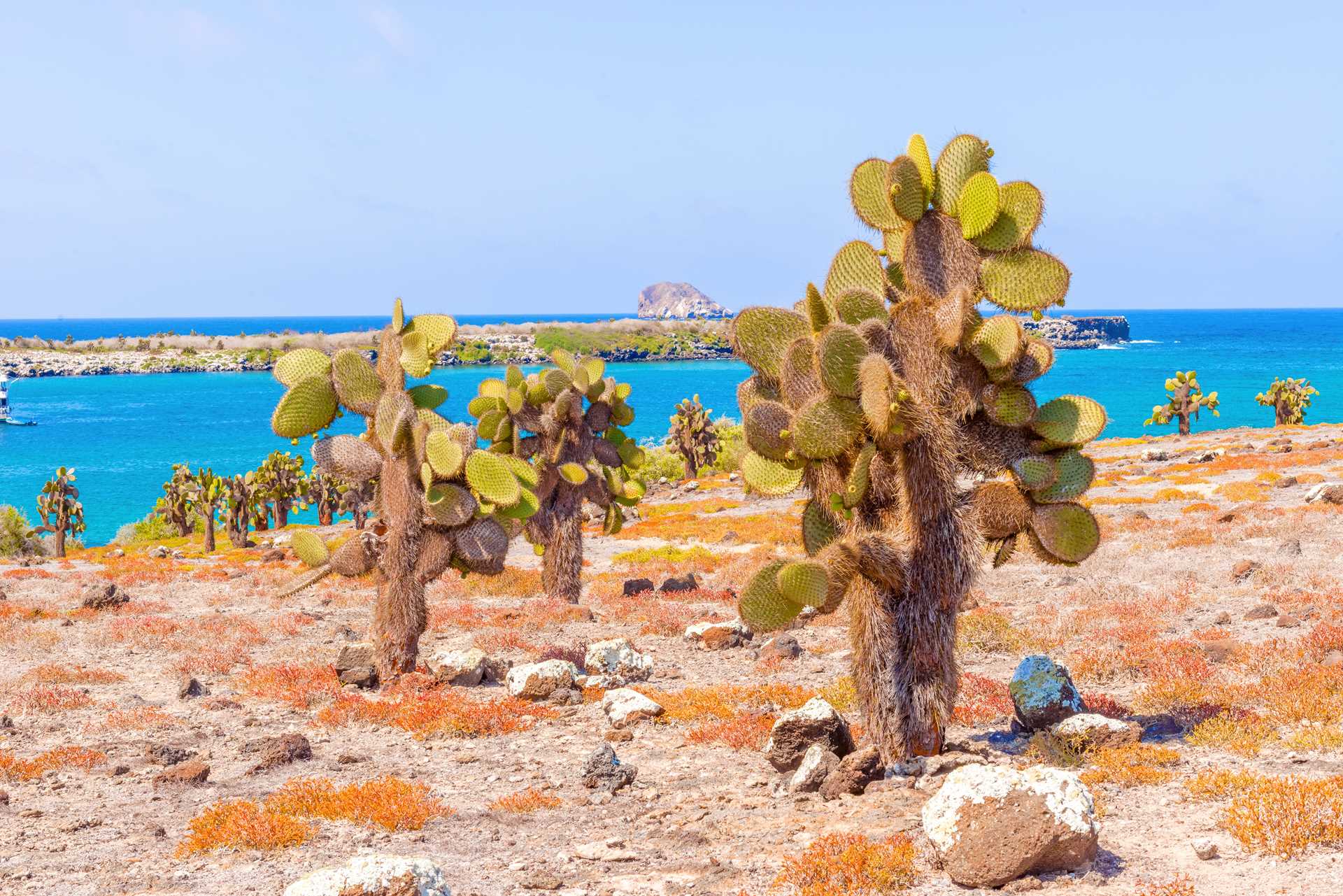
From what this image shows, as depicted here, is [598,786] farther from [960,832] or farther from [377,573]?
[377,573]

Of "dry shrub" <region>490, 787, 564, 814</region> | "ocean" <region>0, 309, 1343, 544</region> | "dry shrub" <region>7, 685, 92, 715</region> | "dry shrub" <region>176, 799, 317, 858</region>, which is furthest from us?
"ocean" <region>0, 309, 1343, 544</region>

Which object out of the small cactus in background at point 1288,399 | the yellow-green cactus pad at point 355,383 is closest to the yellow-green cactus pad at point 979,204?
the yellow-green cactus pad at point 355,383

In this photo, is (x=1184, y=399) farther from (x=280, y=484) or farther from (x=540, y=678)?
(x=540, y=678)

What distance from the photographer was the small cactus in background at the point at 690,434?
51.0m

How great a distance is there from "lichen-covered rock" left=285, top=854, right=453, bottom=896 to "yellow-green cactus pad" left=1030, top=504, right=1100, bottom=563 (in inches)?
228

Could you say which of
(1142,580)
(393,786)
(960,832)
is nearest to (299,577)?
(393,786)

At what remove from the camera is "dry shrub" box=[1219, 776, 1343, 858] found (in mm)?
6406

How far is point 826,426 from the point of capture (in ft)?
27.3

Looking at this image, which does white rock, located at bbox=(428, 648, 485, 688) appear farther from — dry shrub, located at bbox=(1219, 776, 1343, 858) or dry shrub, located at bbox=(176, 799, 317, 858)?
dry shrub, located at bbox=(1219, 776, 1343, 858)

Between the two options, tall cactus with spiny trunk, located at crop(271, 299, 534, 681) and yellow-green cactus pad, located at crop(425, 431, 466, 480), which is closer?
yellow-green cactus pad, located at crop(425, 431, 466, 480)

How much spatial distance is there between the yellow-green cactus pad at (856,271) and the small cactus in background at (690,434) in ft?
134

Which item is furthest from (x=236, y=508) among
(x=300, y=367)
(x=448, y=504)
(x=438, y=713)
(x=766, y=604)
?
(x=766, y=604)

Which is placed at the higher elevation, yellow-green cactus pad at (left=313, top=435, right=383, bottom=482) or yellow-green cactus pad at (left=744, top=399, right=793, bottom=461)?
yellow-green cactus pad at (left=744, top=399, right=793, bottom=461)

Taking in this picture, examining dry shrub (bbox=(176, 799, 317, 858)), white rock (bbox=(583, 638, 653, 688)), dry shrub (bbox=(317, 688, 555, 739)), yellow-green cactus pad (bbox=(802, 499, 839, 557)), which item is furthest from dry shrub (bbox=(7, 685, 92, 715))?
yellow-green cactus pad (bbox=(802, 499, 839, 557))
